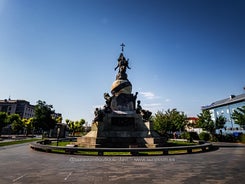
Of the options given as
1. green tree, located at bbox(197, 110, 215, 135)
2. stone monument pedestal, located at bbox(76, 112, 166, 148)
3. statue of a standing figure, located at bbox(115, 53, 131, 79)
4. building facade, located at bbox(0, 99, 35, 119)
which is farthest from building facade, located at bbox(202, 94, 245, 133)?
building facade, located at bbox(0, 99, 35, 119)

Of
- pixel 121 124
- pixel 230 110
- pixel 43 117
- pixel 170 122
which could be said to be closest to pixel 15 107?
pixel 43 117

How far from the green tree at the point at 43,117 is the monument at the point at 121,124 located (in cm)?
3167

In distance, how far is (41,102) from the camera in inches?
1858

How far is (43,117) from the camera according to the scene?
4550 centimetres

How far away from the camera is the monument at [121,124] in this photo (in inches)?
674

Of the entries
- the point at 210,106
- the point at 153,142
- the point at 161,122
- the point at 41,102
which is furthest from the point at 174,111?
the point at 41,102

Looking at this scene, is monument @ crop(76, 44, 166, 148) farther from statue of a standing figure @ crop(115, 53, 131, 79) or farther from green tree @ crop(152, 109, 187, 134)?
green tree @ crop(152, 109, 187, 134)

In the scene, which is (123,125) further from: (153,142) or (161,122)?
(161,122)

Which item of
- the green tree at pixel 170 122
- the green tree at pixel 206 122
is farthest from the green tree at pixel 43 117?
the green tree at pixel 206 122

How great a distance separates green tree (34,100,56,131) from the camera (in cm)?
4538

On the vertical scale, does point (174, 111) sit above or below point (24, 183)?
above

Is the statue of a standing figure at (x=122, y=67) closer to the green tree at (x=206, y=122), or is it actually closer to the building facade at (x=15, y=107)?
the green tree at (x=206, y=122)

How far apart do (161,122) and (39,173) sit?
3533cm

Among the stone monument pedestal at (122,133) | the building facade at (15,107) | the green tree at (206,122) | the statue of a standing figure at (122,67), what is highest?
the building facade at (15,107)
